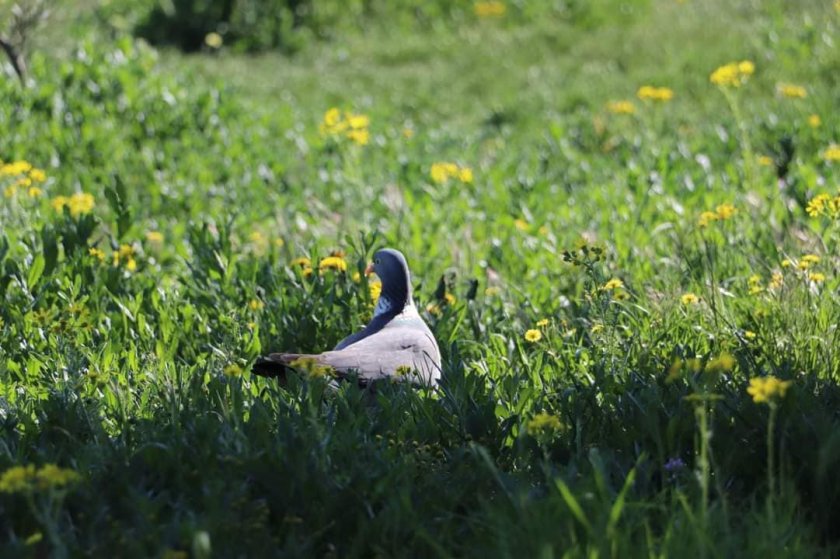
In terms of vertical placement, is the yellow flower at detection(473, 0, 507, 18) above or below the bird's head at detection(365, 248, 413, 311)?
below

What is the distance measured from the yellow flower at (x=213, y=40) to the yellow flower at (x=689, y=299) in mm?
11837

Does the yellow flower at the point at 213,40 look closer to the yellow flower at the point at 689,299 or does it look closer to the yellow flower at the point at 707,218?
the yellow flower at the point at 707,218

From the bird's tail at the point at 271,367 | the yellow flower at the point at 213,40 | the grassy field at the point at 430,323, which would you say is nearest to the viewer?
the grassy field at the point at 430,323

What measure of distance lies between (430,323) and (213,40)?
449 inches

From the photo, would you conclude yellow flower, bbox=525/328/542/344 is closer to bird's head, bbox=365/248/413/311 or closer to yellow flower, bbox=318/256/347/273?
bird's head, bbox=365/248/413/311

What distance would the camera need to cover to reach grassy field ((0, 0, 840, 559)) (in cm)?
292

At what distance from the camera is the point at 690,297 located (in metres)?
4.39

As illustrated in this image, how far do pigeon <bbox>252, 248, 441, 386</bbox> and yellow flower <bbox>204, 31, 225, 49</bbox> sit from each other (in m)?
11.4

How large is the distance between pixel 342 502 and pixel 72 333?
171cm

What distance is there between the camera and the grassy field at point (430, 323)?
2.92 metres

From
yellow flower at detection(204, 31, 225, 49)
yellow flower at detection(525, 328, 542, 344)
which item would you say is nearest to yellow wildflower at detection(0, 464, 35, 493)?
yellow flower at detection(525, 328, 542, 344)

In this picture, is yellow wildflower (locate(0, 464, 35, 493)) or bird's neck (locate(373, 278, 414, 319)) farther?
bird's neck (locate(373, 278, 414, 319))

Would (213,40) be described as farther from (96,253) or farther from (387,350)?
(387,350)

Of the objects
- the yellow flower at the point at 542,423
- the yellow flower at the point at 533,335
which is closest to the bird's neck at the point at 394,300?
the yellow flower at the point at 533,335
